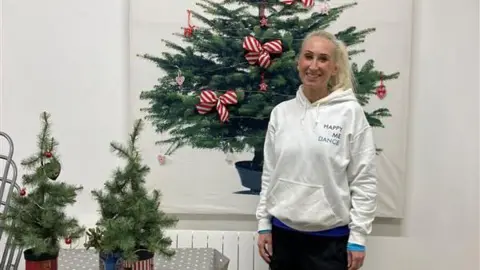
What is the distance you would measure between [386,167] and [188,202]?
91 centimetres

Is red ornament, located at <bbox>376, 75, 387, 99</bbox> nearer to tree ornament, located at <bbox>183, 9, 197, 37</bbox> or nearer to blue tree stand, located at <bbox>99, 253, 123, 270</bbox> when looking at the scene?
tree ornament, located at <bbox>183, 9, 197, 37</bbox>

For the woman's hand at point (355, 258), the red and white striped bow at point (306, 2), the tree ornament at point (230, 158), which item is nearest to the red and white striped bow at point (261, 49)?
the red and white striped bow at point (306, 2)

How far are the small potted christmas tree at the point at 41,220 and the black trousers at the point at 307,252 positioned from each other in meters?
0.74

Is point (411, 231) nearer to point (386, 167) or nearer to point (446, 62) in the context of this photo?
point (386, 167)

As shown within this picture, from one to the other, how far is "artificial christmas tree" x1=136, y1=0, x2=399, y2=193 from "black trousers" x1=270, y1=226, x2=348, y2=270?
0.49m

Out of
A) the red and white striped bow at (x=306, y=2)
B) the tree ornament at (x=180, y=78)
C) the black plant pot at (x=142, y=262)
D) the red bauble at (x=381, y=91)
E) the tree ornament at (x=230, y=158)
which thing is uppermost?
the red and white striped bow at (x=306, y=2)

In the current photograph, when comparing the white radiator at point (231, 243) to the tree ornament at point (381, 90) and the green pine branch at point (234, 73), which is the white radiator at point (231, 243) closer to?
the green pine branch at point (234, 73)

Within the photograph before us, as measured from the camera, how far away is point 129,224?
1.27 m

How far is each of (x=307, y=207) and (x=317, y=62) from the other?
0.51 meters

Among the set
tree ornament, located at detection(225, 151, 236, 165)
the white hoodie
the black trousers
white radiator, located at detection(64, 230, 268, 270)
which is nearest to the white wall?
white radiator, located at detection(64, 230, 268, 270)

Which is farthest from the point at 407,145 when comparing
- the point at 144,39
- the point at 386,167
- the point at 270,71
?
the point at 144,39

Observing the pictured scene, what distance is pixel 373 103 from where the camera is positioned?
214 centimetres

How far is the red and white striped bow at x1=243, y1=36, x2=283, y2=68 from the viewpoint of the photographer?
82.7 inches

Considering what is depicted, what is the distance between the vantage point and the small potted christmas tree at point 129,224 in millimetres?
1259
